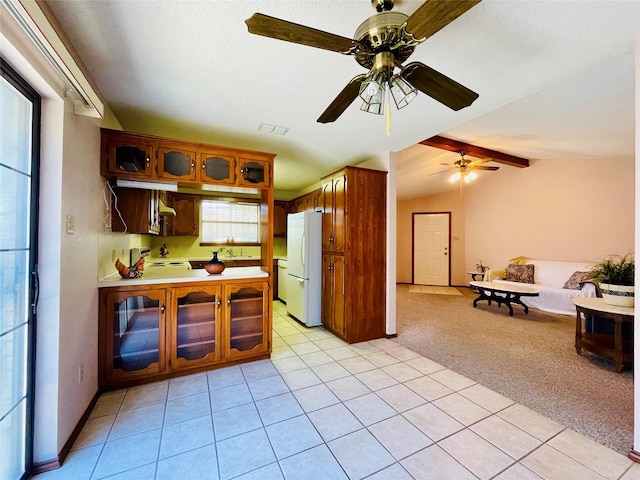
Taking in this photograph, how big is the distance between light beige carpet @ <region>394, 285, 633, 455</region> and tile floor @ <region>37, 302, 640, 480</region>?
20cm

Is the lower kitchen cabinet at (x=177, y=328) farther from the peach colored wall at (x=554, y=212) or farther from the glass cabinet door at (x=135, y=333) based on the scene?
the peach colored wall at (x=554, y=212)

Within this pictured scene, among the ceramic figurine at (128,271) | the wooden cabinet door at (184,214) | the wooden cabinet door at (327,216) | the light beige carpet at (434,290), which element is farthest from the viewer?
the light beige carpet at (434,290)

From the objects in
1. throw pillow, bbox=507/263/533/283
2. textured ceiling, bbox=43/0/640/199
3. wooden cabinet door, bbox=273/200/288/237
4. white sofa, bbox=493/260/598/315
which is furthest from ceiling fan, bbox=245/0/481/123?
throw pillow, bbox=507/263/533/283

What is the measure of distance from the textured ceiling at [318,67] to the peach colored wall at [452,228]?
4042 millimetres

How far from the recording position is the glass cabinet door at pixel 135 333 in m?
2.24

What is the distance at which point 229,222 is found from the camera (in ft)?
18.5

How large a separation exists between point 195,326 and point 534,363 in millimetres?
3551

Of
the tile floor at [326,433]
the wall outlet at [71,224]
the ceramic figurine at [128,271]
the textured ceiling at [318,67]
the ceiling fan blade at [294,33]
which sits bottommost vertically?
the tile floor at [326,433]

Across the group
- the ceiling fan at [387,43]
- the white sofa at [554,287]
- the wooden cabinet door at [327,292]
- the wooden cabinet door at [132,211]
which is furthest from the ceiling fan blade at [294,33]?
the white sofa at [554,287]

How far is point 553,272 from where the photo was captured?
16.9ft

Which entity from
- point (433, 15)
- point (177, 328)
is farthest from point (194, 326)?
point (433, 15)

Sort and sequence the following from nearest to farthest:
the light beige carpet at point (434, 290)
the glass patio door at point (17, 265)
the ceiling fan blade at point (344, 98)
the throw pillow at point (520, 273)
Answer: the glass patio door at point (17, 265) → the ceiling fan blade at point (344, 98) → the throw pillow at point (520, 273) → the light beige carpet at point (434, 290)

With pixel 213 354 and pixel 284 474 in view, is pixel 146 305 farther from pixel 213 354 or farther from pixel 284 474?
pixel 284 474

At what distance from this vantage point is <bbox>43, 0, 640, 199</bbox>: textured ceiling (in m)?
1.33
